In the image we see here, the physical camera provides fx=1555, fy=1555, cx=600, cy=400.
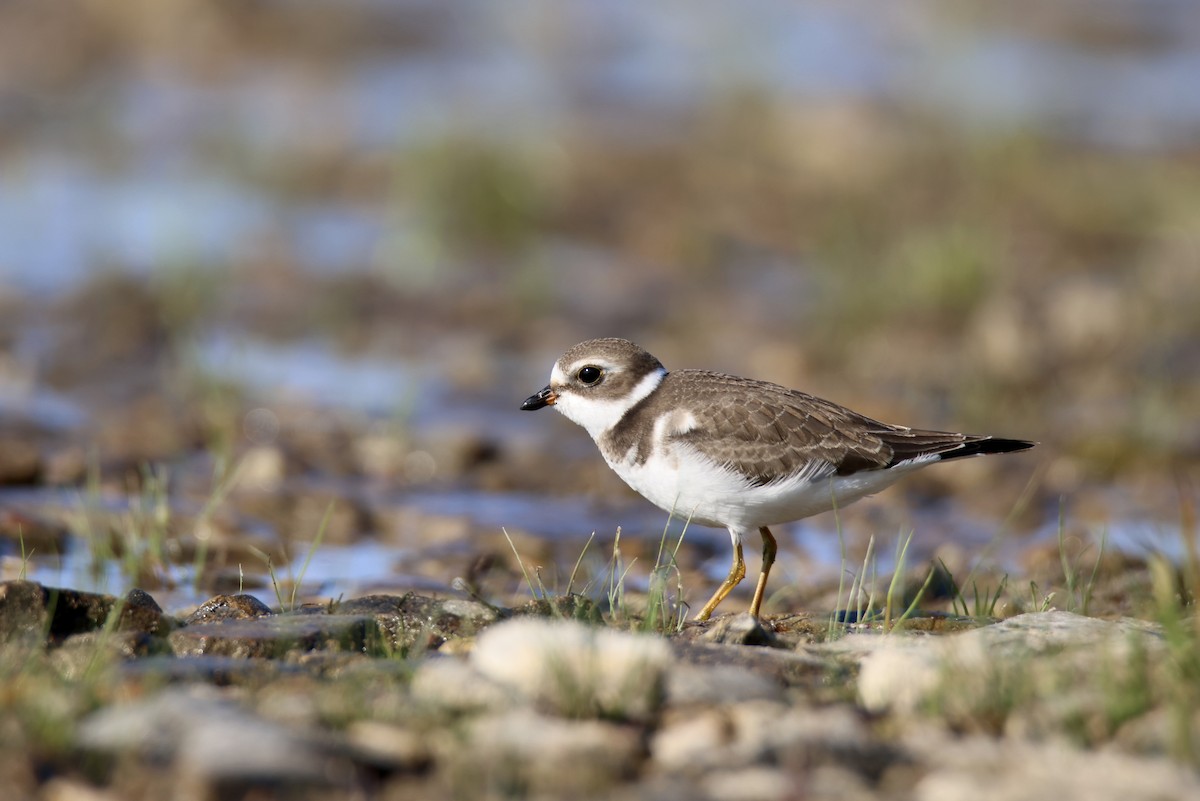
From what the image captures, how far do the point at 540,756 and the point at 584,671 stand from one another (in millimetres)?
442

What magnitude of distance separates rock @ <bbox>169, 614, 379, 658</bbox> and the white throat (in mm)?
1842

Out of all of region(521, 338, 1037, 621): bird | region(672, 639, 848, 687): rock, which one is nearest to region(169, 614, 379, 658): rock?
region(672, 639, 848, 687): rock

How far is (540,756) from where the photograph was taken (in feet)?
12.1

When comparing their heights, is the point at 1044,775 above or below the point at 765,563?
below

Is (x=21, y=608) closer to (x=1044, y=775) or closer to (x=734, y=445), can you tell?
(x=734, y=445)

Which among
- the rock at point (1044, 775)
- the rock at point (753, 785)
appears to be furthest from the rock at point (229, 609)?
the rock at point (1044, 775)

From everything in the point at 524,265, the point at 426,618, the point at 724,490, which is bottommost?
the point at 426,618

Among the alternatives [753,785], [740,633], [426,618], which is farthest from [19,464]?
[753,785]

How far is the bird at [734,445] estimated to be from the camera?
239 inches

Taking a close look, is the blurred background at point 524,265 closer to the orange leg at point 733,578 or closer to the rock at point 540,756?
the orange leg at point 733,578

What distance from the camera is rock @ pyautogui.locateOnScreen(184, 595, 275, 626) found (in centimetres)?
544

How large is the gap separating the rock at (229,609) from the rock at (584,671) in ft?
4.92

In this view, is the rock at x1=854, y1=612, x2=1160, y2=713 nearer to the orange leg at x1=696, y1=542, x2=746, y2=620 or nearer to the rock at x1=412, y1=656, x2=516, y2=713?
the rock at x1=412, y1=656, x2=516, y2=713

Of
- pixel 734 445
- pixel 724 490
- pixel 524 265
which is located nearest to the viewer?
pixel 724 490
